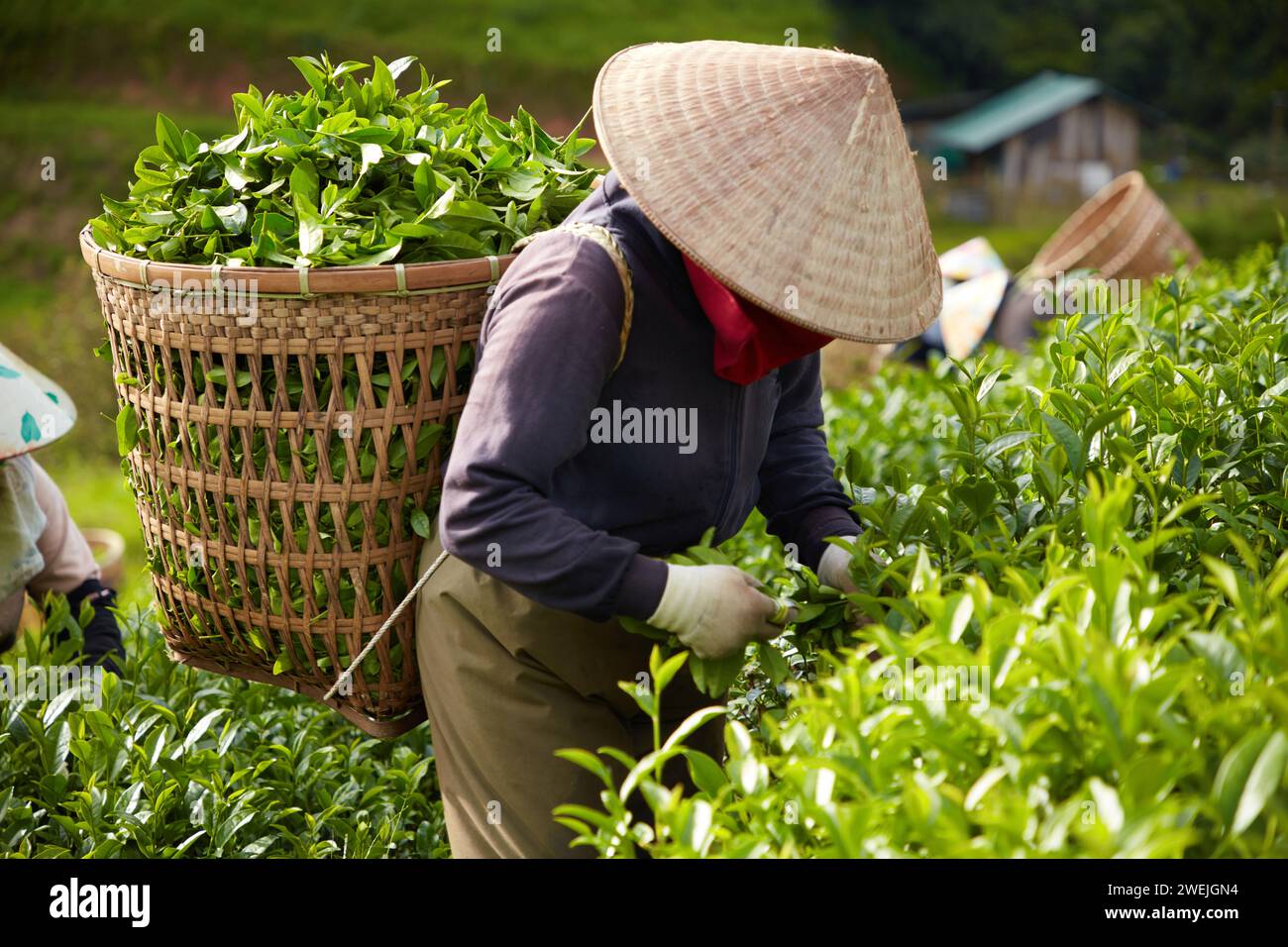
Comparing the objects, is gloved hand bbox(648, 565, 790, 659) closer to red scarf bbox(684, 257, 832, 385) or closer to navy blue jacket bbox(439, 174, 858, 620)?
navy blue jacket bbox(439, 174, 858, 620)

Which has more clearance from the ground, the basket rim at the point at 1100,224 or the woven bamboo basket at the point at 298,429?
the woven bamboo basket at the point at 298,429

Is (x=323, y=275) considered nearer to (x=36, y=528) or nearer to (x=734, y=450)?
(x=734, y=450)

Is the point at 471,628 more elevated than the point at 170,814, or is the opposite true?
the point at 471,628

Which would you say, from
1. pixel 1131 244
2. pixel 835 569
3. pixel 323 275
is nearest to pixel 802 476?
pixel 835 569

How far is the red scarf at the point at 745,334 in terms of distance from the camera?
4.98 ft

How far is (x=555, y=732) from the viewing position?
172cm

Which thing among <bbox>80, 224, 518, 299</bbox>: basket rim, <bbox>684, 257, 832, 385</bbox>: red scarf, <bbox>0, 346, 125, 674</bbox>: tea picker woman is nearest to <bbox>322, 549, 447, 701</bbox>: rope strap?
<bbox>80, 224, 518, 299</bbox>: basket rim

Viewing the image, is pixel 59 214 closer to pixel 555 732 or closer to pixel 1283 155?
pixel 555 732

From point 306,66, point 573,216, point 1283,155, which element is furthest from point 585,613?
point 1283,155

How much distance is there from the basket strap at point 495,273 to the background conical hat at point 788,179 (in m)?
0.12

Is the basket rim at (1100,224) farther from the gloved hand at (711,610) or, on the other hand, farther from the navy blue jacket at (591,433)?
the gloved hand at (711,610)

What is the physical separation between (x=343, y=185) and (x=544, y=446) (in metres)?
0.61

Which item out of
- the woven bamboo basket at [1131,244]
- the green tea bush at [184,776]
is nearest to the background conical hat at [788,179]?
the green tea bush at [184,776]

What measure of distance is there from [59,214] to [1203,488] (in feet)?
38.0
